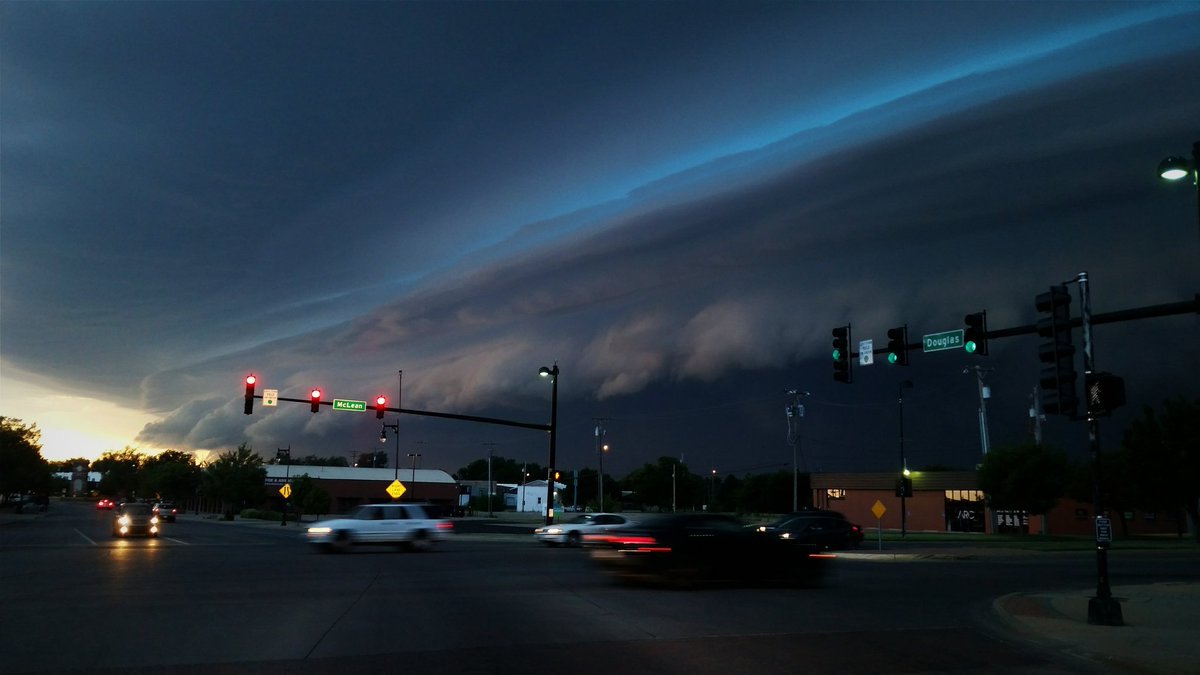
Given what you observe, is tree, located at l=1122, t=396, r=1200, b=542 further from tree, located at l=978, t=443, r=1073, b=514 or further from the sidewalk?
the sidewalk

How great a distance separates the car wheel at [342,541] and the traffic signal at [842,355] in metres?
17.8

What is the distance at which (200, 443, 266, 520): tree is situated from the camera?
8519cm

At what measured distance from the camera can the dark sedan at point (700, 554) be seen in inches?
714

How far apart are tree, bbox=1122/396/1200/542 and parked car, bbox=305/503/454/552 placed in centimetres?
4547

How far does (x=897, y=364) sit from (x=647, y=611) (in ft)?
35.6

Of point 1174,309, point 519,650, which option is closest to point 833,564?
point 1174,309

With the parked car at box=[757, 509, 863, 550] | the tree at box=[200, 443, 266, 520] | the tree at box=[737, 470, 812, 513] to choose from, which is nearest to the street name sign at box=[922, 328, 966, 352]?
the parked car at box=[757, 509, 863, 550]


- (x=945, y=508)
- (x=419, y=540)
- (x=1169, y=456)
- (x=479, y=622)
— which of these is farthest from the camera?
(x=945, y=508)

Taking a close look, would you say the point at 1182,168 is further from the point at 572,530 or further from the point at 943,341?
the point at 572,530

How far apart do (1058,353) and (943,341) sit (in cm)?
662

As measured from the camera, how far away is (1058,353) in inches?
583

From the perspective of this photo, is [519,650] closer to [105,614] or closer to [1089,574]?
[105,614]

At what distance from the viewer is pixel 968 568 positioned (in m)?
27.1

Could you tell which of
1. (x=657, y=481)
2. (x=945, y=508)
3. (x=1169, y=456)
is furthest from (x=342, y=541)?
(x=657, y=481)
